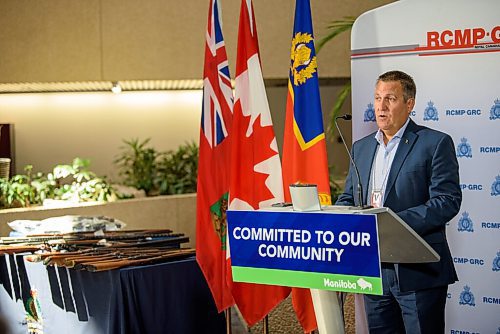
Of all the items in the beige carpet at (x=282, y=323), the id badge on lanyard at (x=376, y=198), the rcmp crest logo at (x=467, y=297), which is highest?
the id badge on lanyard at (x=376, y=198)

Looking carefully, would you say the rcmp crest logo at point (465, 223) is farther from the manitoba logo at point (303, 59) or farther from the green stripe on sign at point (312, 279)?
the green stripe on sign at point (312, 279)

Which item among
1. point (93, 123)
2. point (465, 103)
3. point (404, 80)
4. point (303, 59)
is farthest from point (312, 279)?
point (93, 123)

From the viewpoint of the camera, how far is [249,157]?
202 inches

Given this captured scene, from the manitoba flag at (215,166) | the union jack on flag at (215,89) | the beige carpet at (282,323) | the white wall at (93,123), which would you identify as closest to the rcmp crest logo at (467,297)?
the manitoba flag at (215,166)

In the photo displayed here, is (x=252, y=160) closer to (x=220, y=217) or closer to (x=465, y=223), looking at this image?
(x=220, y=217)

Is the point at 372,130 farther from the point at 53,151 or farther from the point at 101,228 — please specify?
the point at 53,151

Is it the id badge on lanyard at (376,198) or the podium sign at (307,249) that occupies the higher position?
the id badge on lanyard at (376,198)

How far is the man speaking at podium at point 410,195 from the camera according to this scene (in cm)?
425

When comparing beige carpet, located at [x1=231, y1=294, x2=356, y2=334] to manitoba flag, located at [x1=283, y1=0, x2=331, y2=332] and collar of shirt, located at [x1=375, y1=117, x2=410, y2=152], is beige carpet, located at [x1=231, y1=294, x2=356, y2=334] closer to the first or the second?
manitoba flag, located at [x1=283, y1=0, x2=331, y2=332]

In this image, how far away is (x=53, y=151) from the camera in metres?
11.0

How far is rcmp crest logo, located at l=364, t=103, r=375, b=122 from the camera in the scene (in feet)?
16.3

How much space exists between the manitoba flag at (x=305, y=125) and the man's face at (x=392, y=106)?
60cm

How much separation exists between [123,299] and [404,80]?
1.94m

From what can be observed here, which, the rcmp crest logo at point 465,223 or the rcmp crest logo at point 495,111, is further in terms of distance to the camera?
the rcmp crest logo at point 465,223
